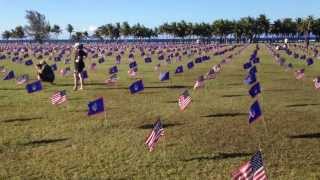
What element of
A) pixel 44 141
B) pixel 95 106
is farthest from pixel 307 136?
pixel 44 141

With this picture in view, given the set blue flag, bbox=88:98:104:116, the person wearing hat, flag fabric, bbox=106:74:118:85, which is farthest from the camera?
the person wearing hat

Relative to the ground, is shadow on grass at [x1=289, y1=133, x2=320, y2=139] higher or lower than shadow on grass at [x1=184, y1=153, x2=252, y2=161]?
lower

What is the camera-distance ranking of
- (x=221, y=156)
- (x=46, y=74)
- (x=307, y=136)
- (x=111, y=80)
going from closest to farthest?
1. (x=221, y=156)
2. (x=307, y=136)
3. (x=111, y=80)
4. (x=46, y=74)

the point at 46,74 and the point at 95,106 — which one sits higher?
the point at 95,106

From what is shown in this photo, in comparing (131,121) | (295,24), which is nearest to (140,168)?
(131,121)

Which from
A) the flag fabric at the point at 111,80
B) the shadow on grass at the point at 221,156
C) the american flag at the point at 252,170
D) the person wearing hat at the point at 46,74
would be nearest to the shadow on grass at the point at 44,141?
the shadow on grass at the point at 221,156

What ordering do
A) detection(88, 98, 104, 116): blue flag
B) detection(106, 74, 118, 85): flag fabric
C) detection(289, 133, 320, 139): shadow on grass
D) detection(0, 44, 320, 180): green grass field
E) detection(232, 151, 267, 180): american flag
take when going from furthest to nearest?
detection(106, 74, 118, 85): flag fabric, detection(88, 98, 104, 116): blue flag, detection(289, 133, 320, 139): shadow on grass, detection(0, 44, 320, 180): green grass field, detection(232, 151, 267, 180): american flag

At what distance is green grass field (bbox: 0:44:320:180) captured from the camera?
10797 mm

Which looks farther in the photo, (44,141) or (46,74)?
(46,74)

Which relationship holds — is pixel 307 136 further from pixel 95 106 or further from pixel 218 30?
pixel 218 30

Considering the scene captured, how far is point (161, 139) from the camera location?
44.1ft

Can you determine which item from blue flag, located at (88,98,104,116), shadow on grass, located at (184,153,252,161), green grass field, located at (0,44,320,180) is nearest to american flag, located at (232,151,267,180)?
green grass field, located at (0,44,320,180)

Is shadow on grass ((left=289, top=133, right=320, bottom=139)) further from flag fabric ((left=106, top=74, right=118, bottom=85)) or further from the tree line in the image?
the tree line

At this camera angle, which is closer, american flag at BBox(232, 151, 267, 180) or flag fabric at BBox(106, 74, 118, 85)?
american flag at BBox(232, 151, 267, 180)
